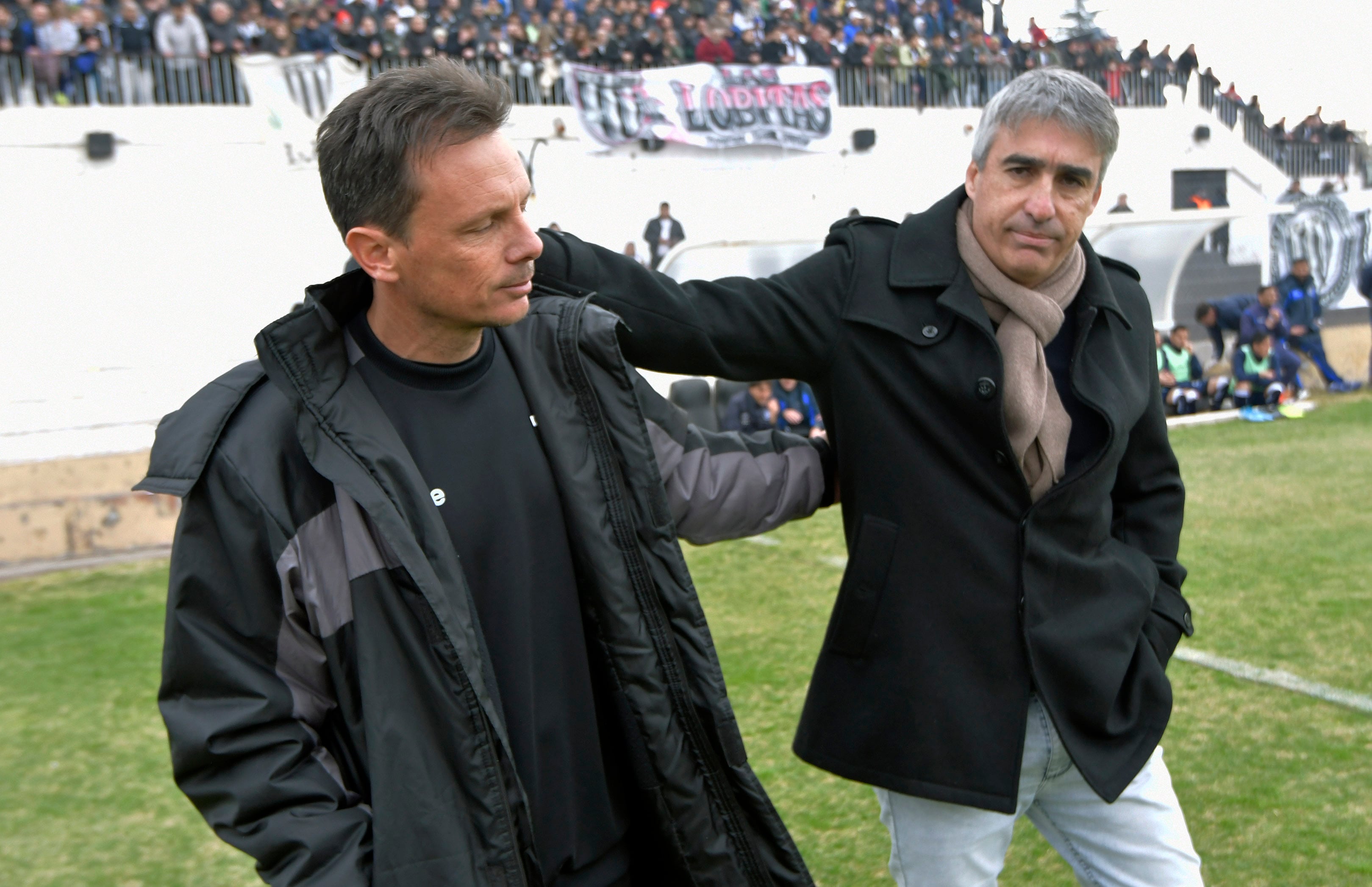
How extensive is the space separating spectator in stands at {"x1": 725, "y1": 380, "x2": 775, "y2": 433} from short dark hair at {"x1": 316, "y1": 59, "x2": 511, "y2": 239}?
1035 cm

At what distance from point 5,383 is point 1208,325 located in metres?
16.8

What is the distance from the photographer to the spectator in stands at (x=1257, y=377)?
14.9 m

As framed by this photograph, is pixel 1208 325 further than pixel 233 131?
No

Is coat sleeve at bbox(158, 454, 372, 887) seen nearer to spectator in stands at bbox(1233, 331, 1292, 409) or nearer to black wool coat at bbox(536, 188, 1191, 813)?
black wool coat at bbox(536, 188, 1191, 813)

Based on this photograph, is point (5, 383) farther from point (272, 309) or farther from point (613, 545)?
point (613, 545)

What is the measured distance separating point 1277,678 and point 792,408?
782cm

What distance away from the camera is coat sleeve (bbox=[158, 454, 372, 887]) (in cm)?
169

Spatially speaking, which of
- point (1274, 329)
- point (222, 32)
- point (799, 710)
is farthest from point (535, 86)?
point (799, 710)

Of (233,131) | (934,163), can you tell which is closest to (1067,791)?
(233,131)

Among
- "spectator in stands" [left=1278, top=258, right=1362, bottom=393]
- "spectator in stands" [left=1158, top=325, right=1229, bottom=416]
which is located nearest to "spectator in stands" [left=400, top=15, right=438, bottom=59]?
"spectator in stands" [left=1158, top=325, right=1229, bottom=416]

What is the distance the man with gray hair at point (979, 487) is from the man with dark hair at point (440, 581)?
0.32 metres

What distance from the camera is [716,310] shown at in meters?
2.29

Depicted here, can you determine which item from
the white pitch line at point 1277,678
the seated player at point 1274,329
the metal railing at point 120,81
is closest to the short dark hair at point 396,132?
the white pitch line at point 1277,678

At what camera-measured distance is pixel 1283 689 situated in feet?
16.7
